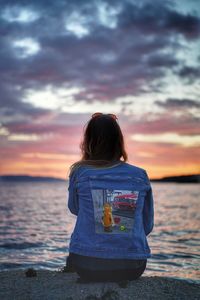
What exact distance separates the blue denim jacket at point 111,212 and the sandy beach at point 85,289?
1.77 feet

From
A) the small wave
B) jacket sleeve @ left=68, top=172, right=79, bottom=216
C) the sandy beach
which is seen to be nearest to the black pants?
the sandy beach

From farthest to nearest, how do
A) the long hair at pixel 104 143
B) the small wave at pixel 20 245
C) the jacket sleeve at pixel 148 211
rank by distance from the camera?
the small wave at pixel 20 245, the jacket sleeve at pixel 148 211, the long hair at pixel 104 143

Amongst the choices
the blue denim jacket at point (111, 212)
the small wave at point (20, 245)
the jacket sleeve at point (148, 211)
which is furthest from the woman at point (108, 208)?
the small wave at point (20, 245)

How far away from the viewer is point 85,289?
4879 millimetres

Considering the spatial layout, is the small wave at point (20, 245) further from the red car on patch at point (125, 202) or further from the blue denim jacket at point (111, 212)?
the red car on patch at point (125, 202)

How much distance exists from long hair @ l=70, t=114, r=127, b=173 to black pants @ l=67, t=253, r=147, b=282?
112 centimetres

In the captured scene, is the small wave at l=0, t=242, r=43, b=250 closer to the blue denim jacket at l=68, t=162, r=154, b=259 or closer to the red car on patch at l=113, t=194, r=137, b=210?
the blue denim jacket at l=68, t=162, r=154, b=259

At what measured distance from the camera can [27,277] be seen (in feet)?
20.1

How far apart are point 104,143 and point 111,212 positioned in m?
0.84

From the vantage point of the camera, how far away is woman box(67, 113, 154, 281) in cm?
454

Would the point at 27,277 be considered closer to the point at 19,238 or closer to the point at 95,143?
the point at 95,143

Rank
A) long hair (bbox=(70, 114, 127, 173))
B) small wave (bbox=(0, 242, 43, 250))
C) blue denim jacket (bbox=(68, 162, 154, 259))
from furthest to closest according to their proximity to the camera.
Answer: small wave (bbox=(0, 242, 43, 250)) → long hair (bbox=(70, 114, 127, 173)) → blue denim jacket (bbox=(68, 162, 154, 259))

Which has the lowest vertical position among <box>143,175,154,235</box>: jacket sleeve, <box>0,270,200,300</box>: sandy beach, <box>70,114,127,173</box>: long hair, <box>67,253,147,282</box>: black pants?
<box>0,270,200,300</box>: sandy beach

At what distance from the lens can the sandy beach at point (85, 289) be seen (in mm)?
4754
